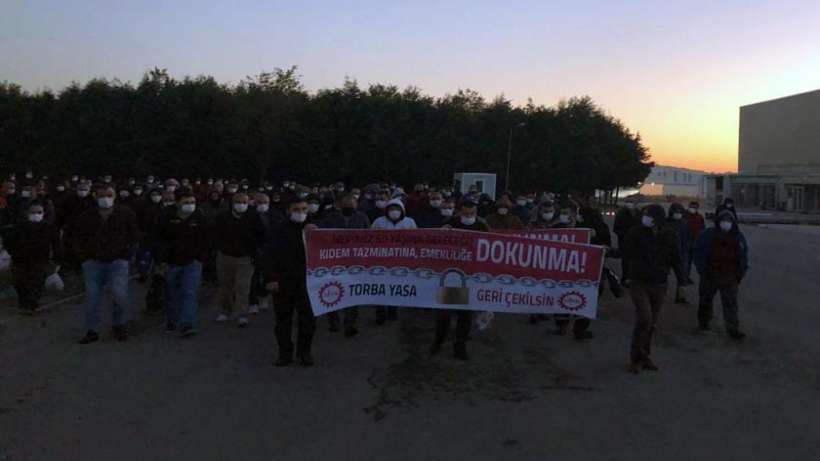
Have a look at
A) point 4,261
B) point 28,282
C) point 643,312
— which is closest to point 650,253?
point 643,312

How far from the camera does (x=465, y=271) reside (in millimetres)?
8117

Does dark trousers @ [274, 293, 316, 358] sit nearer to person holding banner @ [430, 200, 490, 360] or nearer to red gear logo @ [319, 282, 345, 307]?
red gear logo @ [319, 282, 345, 307]

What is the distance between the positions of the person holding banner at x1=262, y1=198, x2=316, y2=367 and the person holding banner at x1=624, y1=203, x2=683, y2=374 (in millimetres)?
3514

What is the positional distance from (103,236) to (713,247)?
308 inches

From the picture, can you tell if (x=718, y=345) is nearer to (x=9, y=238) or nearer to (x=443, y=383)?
(x=443, y=383)

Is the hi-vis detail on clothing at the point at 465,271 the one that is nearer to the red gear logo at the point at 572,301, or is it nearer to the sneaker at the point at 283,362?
the red gear logo at the point at 572,301

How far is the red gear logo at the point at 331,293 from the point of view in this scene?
782 centimetres

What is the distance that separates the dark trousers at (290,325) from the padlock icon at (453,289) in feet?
5.04

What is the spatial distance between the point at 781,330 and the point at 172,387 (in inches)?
326

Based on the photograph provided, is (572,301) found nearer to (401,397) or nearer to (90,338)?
(401,397)

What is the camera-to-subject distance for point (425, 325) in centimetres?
973

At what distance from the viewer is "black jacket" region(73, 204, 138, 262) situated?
8.27m

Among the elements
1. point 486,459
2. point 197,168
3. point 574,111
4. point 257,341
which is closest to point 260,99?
point 197,168

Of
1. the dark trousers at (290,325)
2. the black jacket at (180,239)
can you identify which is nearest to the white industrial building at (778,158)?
the black jacket at (180,239)
